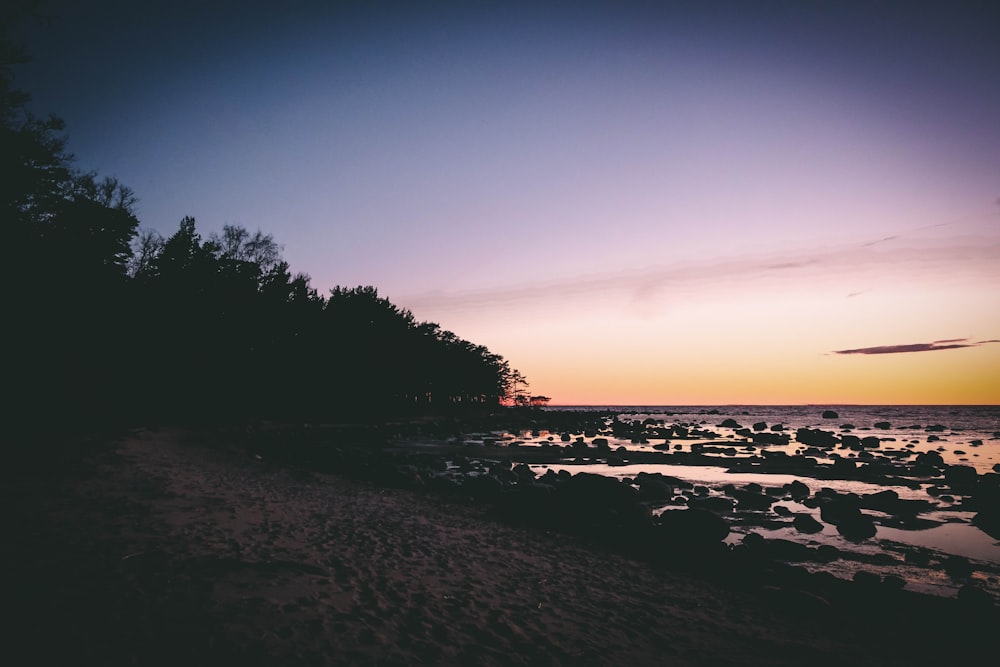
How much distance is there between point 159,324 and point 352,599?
99.6 ft

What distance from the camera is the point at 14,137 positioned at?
15.6m

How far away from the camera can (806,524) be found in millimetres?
12133

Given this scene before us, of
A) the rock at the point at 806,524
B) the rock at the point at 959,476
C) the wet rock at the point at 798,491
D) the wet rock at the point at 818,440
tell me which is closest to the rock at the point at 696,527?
the rock at the point at 806,524

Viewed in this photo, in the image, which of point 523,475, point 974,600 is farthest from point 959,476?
point 523,475

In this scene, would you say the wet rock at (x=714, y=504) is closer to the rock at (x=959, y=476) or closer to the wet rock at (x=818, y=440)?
the rock at (x=959, y=476)

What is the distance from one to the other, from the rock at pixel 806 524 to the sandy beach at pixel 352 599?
5.30 m

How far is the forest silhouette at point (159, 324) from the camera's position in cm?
1662

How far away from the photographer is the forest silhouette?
54.5 feet

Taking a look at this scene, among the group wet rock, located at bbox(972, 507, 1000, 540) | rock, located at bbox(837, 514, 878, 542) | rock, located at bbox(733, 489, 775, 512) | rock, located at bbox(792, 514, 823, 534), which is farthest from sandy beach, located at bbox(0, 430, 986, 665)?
wet rock, located at bbox(972, 507, 1000, 540)

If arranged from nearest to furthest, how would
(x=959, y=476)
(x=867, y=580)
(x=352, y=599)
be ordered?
(x=352, y=599) → (x=867, y=580) → (x=959, y=476)

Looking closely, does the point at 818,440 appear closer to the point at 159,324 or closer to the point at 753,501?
the point at 753,501

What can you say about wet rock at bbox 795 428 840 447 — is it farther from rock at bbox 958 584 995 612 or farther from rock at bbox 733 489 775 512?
rock at bbox 958 584 995 612

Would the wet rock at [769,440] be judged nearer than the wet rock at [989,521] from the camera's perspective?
No

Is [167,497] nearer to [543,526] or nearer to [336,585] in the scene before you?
[336,585]
